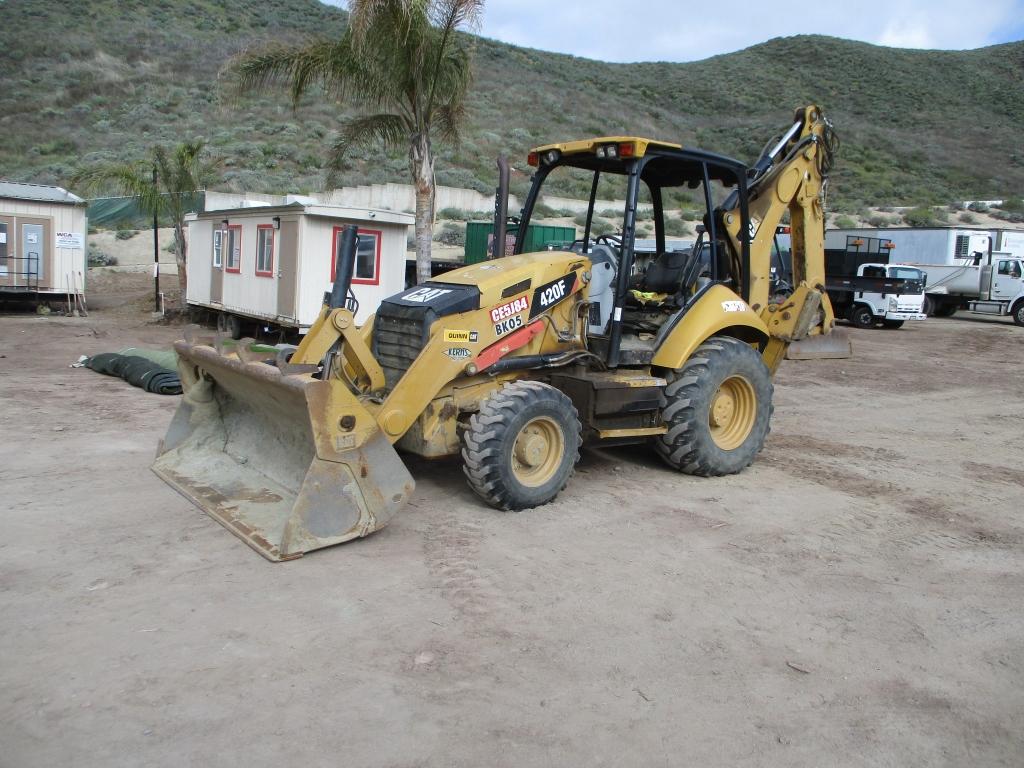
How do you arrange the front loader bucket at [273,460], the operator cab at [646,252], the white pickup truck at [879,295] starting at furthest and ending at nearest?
the white pickup truck at [879,295], the operator cab at [646,252], the front loader bucket at [273,460]

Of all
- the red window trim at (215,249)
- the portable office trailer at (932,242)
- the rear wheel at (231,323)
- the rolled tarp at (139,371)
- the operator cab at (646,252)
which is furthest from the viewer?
the portable office trailer at (932,242)

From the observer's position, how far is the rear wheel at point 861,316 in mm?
24188

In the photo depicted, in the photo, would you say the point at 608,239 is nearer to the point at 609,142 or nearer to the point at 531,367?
the point at 609,142

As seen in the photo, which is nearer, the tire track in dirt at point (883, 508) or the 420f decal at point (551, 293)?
the tire track in dirt at point (883, 508)

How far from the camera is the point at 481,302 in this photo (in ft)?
20.5

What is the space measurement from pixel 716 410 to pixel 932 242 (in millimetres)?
25497

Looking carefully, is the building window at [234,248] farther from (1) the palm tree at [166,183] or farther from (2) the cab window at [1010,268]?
(2) the cab window at [1010,268]

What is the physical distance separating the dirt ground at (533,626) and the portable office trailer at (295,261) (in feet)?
24.7

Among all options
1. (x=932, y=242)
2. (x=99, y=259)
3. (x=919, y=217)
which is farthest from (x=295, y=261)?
(x=919, y=217)

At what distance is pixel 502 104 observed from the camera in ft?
164

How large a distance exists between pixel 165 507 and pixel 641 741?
3928 mm

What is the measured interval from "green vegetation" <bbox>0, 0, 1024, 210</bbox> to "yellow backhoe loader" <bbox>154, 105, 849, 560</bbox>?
1902 centimetres

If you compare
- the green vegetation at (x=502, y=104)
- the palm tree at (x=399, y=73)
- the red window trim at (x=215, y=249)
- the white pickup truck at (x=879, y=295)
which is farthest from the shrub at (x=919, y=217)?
the red window trim at (x=215, y=249)

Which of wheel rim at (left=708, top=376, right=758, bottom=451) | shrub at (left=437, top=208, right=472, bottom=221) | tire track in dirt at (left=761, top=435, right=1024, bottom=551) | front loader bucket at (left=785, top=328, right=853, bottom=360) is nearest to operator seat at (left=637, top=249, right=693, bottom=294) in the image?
wheel rim at (left=708, top=376, right=758, bottom=451)
